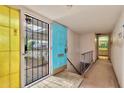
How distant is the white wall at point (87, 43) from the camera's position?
9344mm

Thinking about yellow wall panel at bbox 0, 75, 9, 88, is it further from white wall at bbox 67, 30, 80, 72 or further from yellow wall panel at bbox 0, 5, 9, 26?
white wall at bbox 67, 30, 80, 72

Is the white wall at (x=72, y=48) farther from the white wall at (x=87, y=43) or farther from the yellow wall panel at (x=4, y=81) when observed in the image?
the yellow wall panel at (x=4, y=81)

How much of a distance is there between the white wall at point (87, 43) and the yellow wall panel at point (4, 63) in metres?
7.33

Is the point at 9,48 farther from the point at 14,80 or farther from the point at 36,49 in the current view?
the point at 36,49

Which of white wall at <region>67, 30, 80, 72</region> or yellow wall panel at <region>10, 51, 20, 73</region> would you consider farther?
white wall at <region>67, 30, 80, 72</region>

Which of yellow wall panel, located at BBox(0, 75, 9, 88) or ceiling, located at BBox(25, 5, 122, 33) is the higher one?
ceiling, located at BBox(25, 5, 122, 33)

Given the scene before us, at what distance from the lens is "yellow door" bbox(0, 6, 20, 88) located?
8.70ft

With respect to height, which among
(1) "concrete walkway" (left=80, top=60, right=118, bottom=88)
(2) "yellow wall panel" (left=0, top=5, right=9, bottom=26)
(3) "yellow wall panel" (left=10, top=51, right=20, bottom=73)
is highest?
(2) "yellow wall panel" (left=0, top=5, right=9, bottom=26)

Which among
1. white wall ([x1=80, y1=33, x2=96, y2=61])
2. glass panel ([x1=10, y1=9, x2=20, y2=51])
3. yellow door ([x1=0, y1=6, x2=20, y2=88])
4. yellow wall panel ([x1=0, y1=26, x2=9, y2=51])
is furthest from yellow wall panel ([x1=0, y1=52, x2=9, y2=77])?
white wall ([x1=80, y1=33, x2=96, y2=61])

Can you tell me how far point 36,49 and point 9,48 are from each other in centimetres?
129

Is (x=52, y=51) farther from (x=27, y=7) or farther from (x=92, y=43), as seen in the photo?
(x=92, y=43)

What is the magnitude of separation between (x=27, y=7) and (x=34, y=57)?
4.76ft

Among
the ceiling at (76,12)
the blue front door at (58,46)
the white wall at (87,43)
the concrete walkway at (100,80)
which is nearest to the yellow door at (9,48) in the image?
the ceiling at (76,12)

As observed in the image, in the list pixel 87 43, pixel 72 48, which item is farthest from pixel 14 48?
pixel 87 43
